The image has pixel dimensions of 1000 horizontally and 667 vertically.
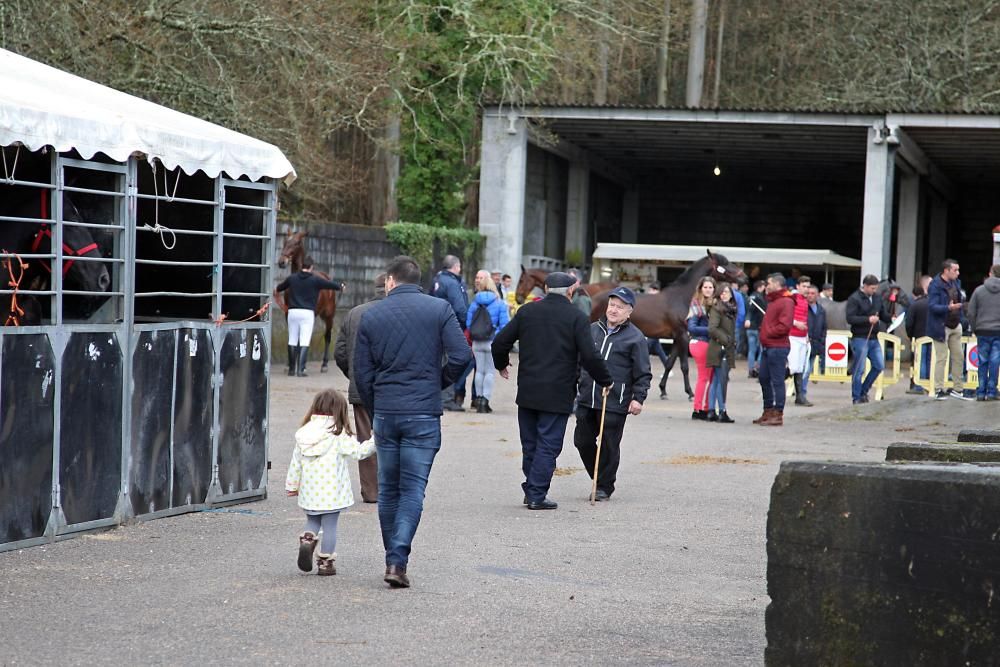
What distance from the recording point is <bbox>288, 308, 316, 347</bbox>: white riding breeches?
22.0 m

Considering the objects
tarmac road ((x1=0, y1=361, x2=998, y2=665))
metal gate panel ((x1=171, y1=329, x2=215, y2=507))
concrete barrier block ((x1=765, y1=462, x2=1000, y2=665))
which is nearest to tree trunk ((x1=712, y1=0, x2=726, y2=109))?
tarmac road ((x1=0, y1=361, x2=998, y2=665))

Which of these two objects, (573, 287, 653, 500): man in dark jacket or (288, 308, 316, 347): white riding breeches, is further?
(288, 308, 316, 347): white riding breeches

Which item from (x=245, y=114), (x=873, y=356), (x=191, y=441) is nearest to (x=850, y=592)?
(x=191, y=441)

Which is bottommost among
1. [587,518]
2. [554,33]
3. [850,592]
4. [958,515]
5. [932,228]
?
[587,518]

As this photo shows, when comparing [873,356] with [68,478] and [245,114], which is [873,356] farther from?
[68,478]

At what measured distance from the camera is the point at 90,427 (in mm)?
8648

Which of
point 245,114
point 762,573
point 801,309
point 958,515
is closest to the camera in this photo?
point 958,515

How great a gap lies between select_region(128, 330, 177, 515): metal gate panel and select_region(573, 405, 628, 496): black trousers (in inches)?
128

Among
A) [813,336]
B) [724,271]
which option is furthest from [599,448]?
[813,336]

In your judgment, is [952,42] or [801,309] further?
[952,42]

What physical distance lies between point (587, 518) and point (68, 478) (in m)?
3.56

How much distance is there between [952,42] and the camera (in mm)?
40031

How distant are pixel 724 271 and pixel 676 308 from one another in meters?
0.95

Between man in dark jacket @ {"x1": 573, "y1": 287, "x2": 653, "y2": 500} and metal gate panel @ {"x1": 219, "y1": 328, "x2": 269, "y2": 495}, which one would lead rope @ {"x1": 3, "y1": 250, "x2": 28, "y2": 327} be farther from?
man in dark jacket @ {"x1": 573, "y1": 287, "x2": 653, "y2": 500}
